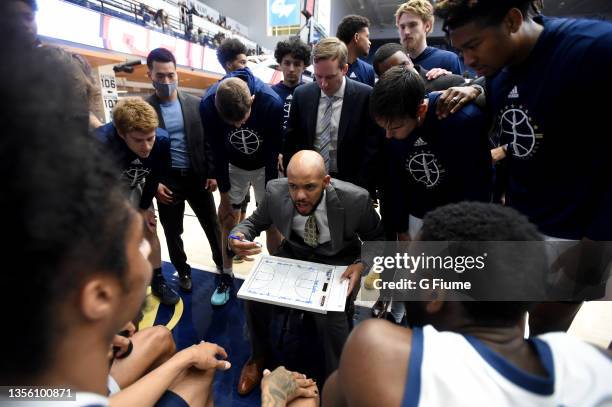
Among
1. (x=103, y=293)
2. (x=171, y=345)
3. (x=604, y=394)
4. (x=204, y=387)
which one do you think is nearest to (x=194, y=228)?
(x=171, y=345)

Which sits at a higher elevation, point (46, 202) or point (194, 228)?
point (46, 202)

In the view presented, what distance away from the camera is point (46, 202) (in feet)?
1.51

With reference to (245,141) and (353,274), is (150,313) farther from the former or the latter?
(353,274)

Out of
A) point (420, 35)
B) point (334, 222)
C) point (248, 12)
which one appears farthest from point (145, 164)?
point (248, 12)

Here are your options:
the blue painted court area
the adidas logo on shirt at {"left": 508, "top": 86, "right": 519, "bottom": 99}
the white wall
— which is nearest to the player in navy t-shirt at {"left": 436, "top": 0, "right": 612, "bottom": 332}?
the adidas logo on shirt at {"left": 508, "top": 86, "right": 519, "bottom": 99}

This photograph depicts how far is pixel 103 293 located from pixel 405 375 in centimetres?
57

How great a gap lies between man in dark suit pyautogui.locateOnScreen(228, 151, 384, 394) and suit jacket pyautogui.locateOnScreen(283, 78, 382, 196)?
1.26 feet

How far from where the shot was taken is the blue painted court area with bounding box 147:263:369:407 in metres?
1.84

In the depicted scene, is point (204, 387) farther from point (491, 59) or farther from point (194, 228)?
point (194, 228)

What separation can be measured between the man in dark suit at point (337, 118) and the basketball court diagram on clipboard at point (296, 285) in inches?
29.7

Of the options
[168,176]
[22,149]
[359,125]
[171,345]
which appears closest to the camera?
[22,149]

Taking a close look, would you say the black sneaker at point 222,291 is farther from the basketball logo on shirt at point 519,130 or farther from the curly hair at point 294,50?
the basketball logo on shirt at point 519,130

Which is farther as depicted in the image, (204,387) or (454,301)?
(204,387)

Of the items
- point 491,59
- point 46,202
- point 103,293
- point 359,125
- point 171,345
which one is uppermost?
point 491,59
